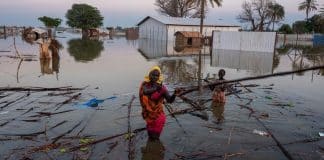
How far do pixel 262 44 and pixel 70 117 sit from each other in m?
26.5

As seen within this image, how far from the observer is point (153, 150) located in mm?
6891

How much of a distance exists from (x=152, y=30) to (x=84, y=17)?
27942 millimetres

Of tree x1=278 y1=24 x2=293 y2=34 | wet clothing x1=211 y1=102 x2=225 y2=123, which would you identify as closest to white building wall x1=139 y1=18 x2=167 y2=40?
tree x1=278 y1=24 x2=293 y2=34

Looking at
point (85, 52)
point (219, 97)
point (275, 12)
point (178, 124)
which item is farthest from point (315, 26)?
point (178, 124)

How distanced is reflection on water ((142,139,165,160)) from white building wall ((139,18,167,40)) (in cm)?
4820

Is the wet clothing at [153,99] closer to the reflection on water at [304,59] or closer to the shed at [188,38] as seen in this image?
the reflection on water at [304,59]

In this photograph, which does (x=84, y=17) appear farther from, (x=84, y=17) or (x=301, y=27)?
(x=301, y=27)

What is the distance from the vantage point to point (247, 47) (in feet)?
111

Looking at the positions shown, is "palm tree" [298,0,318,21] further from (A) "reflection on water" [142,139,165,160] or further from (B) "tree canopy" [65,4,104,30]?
(A) "reflection on water" [142,139,165,160]

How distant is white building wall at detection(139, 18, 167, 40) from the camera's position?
56125 millimetres

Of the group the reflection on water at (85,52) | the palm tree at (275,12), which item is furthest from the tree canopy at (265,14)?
the reflection on water at (85,52)

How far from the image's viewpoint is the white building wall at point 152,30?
56.1 m

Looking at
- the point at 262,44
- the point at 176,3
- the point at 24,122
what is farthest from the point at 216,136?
the point at 176,3

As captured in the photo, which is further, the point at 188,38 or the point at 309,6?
the point at 309,6
